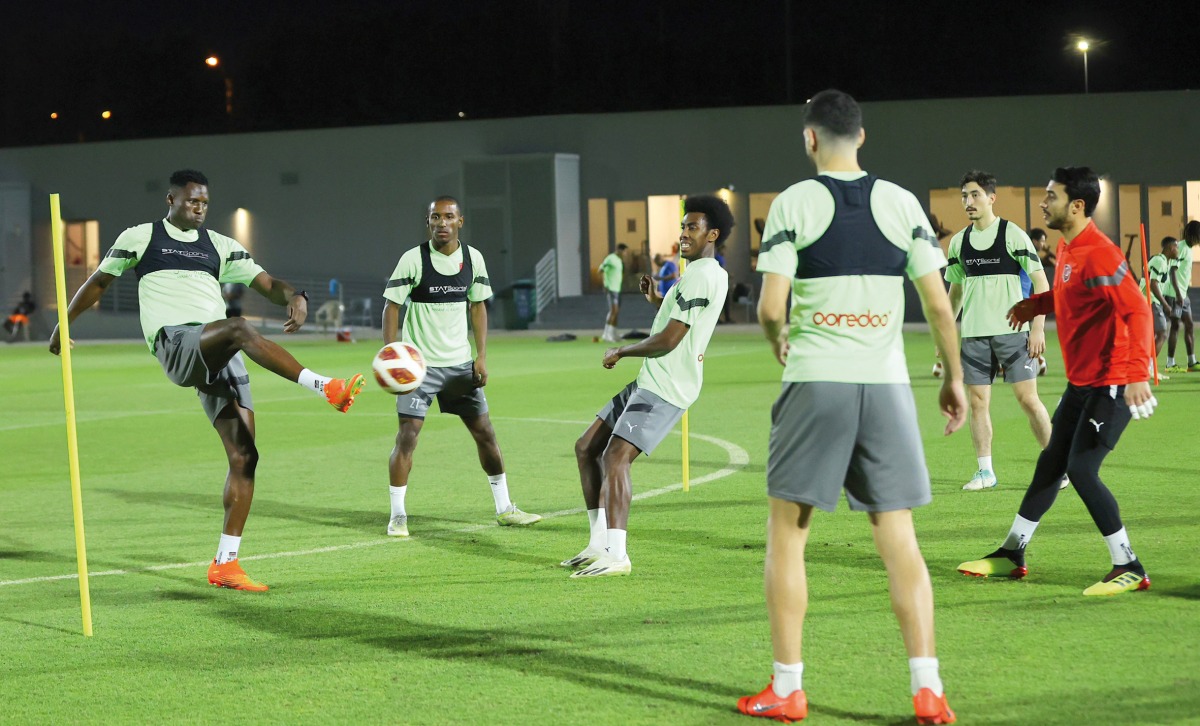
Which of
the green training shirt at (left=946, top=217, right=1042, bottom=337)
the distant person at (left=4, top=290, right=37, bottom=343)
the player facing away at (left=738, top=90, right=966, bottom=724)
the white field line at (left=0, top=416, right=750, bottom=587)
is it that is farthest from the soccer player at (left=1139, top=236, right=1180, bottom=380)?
the distant person at (left=4, top=290, right=37, bottom=343)

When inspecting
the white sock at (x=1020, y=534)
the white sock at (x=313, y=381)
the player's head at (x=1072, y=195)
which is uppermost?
the player's head at (x=1072, y=195)

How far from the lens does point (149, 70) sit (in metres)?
79.8

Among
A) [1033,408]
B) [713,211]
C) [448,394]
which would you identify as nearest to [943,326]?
[713,211]

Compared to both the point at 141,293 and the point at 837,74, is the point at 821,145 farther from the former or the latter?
the point at 837,74

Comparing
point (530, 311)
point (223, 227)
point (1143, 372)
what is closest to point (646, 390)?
point (1143, 372)

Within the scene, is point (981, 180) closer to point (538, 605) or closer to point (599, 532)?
point (599, 532)

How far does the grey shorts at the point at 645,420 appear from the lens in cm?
755

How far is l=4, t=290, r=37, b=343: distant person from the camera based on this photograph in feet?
144

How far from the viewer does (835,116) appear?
473cm

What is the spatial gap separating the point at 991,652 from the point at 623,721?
177 centimetres

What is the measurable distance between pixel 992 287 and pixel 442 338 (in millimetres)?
4324

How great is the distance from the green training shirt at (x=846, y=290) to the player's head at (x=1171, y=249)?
17.8 meters

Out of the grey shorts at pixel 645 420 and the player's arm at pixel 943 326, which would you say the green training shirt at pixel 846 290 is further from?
the grey shorts at pixel 645 420

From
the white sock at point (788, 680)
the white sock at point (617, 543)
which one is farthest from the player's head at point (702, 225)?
the white sock at point (788, 680)
